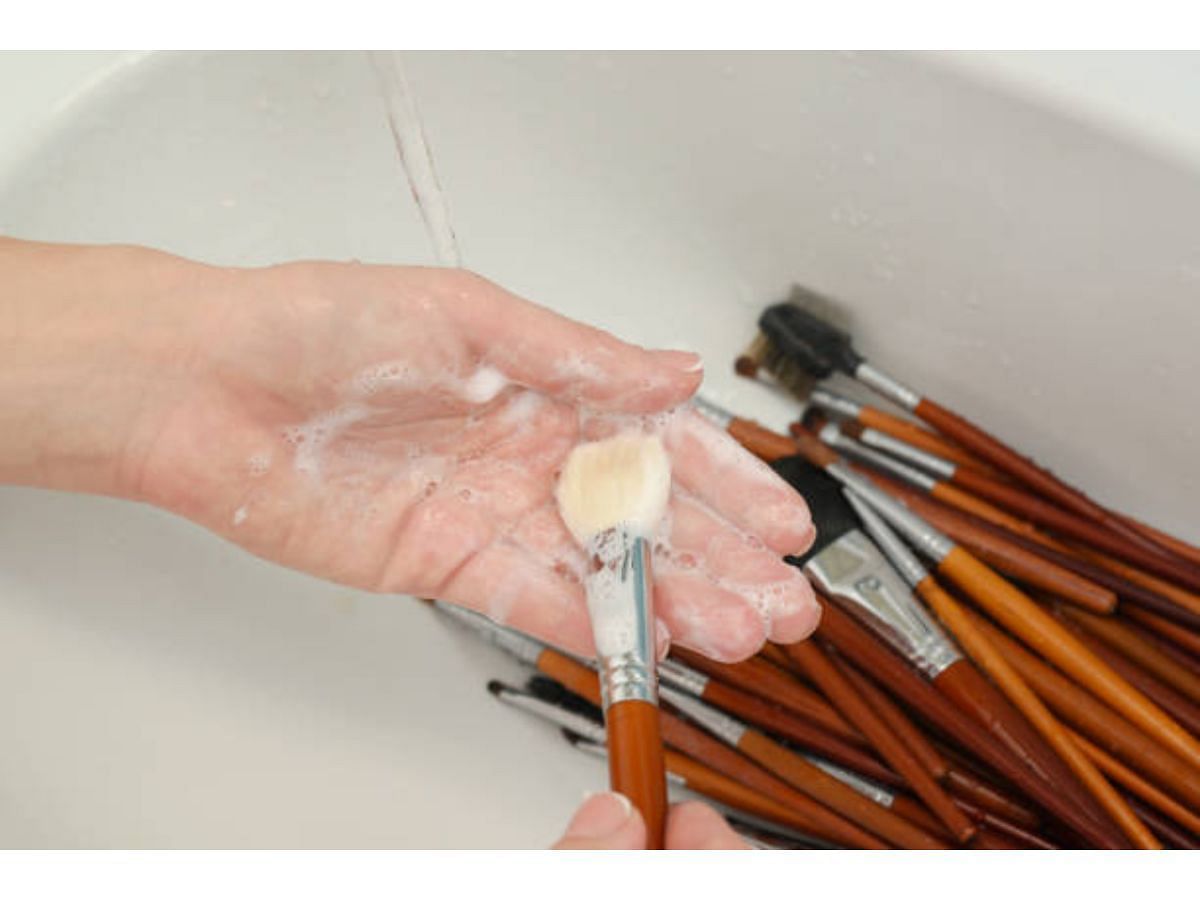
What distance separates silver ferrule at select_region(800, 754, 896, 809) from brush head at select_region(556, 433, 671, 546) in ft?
0.82

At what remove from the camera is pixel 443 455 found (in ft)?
2.21

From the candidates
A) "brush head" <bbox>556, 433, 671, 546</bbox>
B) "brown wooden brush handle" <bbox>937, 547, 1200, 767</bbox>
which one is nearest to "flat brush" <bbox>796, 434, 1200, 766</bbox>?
"brown wooden brush handle" <bbox>937, 547, 1200, 767</bbox>

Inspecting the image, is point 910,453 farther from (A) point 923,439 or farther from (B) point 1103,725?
(B) point 1103,725

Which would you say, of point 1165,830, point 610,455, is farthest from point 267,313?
point 1165,830

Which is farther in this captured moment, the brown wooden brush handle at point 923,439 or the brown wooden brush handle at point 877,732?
the brown wooden brush handle at point 923,439

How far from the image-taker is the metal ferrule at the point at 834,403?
878 mm

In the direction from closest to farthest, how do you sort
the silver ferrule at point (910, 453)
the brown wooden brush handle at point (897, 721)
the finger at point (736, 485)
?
the finger at point (736, 485)
the brown wooden brush handle at point (897, 721)
the silver ferrule at point (910, 453)

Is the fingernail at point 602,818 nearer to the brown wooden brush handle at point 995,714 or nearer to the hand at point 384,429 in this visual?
the hand at point 384,429

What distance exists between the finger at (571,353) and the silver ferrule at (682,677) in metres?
0.24

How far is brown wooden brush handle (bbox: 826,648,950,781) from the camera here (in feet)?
2.39

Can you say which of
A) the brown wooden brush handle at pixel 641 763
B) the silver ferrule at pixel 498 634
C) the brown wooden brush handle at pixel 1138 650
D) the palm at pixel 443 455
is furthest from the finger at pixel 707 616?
the brown wooden brush handle at pixel 1138 650

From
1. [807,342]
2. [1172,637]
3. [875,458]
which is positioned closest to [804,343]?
[807,342]

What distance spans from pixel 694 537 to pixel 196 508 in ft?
0.91

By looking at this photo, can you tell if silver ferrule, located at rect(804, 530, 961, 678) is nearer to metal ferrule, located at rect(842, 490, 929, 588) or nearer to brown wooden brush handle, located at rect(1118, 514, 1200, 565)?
metal ferrule, located at rect(842, 490, 929, 588)
